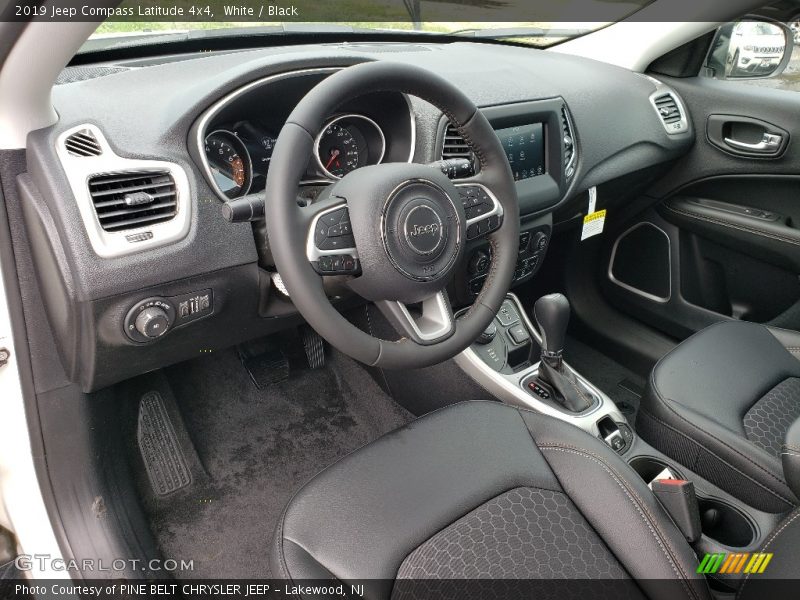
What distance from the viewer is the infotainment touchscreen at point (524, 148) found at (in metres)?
1.80

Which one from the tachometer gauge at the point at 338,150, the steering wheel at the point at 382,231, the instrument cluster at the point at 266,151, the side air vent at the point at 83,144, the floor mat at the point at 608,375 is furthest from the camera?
the floor mat at the point at 608,375

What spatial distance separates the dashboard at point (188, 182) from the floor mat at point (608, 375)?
80 cm

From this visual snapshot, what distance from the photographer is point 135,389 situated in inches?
74.9

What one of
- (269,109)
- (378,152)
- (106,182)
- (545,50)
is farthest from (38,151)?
(545,50)

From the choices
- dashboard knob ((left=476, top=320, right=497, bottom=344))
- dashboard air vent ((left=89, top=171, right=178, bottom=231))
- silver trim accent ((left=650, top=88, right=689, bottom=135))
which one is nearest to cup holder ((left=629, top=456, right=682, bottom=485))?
dashboard knob ((left=476, top=320, right=497, bottom=344))

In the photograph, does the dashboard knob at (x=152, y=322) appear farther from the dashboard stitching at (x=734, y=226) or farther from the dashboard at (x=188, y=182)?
the dashboard stitching at (x=734, y=226)

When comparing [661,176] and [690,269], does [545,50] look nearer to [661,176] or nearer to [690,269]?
[661,176]

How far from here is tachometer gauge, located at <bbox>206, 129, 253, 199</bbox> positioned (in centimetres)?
137

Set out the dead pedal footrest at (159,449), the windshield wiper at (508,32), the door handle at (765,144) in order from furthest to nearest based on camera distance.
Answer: the windshield wiper at (508,32) → the door handle at (765,144) → the dead pedal footrest at (159,449)

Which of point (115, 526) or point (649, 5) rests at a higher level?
point (649, 5)

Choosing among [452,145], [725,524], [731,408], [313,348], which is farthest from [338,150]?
[725,524]

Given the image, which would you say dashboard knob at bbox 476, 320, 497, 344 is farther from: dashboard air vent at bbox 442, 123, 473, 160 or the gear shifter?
dashboard air vent at bbox 442, 123, 473, 160

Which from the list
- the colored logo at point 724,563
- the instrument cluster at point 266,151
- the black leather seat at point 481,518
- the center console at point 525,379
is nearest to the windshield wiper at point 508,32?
the instrument cluster at point 266,151

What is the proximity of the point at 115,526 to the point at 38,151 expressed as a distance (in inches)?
34.5
